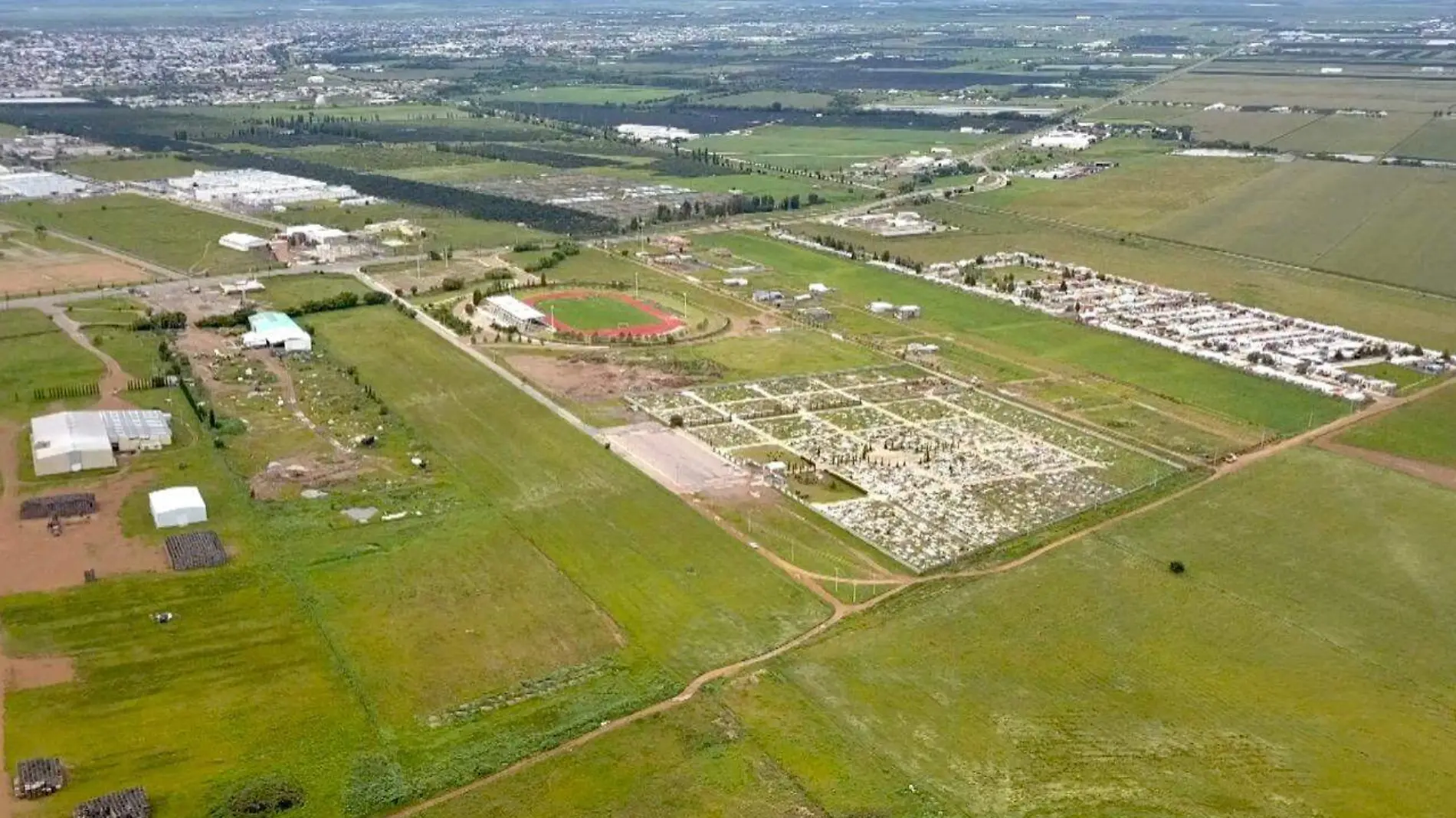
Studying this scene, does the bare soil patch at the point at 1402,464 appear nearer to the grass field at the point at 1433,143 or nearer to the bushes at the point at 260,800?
the bushes at the point at 260,800

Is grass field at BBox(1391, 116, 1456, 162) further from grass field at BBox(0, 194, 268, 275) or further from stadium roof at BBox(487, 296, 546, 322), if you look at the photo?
grass field at BBox(0, 194, 268, 275)

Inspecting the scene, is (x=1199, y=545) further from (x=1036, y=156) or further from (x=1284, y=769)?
(x=1036, y=156)

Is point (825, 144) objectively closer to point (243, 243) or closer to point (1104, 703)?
point (243, 243)

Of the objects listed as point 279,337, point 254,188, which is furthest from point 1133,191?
point 279,337

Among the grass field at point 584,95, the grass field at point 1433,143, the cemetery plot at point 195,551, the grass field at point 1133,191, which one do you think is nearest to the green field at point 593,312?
the cemetery plot at point 195,551

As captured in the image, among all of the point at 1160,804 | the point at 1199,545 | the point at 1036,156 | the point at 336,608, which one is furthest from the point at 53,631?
the point at 1036,156

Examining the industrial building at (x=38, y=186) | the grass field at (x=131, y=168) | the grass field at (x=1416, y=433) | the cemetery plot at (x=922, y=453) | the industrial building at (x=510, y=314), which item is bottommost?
the grass field at (x=1416, y=433)
